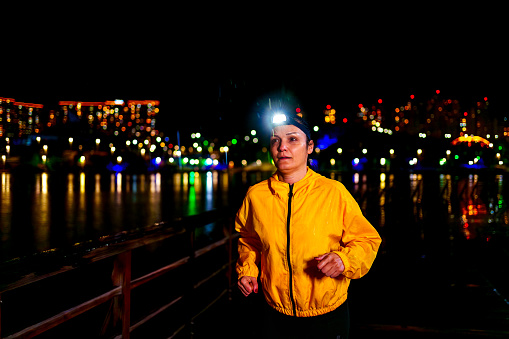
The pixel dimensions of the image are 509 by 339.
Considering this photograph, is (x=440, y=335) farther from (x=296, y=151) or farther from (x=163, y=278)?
(x=163, y=278)

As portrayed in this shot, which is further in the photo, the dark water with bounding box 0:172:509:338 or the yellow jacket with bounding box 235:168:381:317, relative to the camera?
the dark water with bounding box 0:172:509:338

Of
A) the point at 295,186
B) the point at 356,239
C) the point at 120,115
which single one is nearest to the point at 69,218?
the point at 295,186

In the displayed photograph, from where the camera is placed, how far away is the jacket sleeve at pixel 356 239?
1.95 meters

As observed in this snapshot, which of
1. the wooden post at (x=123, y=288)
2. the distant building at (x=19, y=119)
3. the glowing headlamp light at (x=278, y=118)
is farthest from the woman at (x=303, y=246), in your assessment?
the distant building at (x=19, y=119)

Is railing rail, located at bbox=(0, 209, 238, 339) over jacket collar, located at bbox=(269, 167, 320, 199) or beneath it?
beneath

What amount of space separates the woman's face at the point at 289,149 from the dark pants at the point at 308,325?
75cm

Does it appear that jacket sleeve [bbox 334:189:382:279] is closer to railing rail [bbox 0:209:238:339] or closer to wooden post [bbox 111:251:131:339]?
railing rail [bbox 0:209:238:339]

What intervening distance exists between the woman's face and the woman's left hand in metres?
0.49

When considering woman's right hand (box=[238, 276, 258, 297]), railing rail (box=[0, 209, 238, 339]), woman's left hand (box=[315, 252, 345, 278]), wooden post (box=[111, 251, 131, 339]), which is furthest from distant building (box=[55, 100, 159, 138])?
woman's left hand (box=[315, 252, 345, 278])

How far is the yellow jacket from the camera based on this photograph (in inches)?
78.0

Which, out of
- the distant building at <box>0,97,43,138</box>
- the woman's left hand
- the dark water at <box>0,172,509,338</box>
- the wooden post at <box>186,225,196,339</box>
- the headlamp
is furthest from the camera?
the distant building at <box>0,97,43,138</box>

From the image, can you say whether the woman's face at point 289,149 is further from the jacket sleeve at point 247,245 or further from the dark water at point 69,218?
the dark water at point 69,218

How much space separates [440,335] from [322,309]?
98.8 inches

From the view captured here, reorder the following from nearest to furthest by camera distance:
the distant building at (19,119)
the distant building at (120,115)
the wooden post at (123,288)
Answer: the wooden post at (123,288) < the distant building at (19,119) < the distant building at (120,115)
